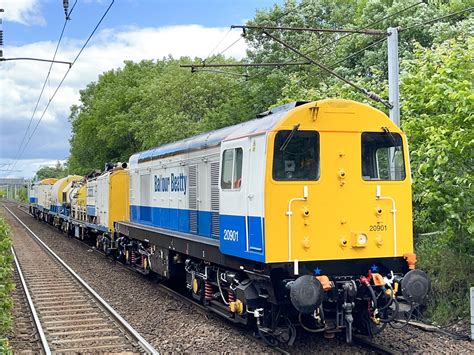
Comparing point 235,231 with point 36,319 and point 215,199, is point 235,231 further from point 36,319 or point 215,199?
point 36,319

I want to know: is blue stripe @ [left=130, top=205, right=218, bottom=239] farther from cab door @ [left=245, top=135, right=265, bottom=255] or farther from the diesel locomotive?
cab door @ [left=245, top=135, right=265, bottom=255]

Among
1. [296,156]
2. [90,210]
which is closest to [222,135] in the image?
[296,156]

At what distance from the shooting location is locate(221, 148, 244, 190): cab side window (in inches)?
357

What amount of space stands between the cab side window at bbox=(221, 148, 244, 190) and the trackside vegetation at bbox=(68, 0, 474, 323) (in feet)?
10.5

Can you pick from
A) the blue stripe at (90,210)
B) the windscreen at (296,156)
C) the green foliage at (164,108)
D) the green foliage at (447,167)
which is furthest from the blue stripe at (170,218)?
the green foliage at (164,108)

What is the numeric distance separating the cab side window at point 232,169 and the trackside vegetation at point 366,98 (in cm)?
320

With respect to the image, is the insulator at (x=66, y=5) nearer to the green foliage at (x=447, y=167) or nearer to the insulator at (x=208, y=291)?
the insulator at (x=208, y=291)

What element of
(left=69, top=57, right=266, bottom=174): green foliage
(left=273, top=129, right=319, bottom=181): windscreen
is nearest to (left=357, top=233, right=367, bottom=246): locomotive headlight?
(left=273, top=129, right=319, bottom=181): windscreen

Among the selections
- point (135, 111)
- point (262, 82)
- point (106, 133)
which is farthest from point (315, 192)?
point (106, 133)

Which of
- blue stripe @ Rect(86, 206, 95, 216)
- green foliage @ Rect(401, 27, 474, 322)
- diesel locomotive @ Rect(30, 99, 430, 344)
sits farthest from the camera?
blue stripe @ Rect(86, 206, 95, 216)

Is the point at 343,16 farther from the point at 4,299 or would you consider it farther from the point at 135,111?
the point at 4,299

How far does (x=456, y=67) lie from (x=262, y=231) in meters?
5.23

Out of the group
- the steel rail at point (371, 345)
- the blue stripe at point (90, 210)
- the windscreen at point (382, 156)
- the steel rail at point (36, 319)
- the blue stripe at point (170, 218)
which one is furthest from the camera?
the blue stripe at point (90, 210)

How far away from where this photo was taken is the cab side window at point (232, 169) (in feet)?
29.8
